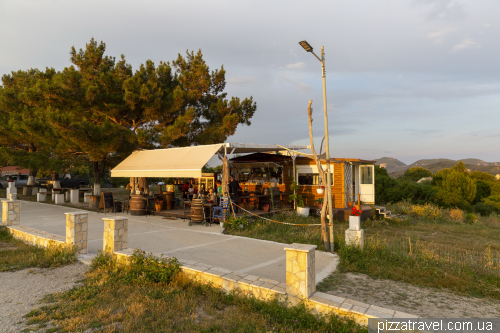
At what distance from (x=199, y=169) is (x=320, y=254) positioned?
16.2 feet

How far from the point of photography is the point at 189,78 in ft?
59.9

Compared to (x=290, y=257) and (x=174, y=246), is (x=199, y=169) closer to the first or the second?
(x=174, y=246)

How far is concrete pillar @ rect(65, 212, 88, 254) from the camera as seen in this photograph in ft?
23.2

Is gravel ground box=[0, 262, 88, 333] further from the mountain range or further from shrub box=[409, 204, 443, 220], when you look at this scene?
the mountain range

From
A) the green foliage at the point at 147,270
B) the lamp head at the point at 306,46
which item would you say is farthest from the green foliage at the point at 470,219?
the green foliage at the point at 147,270

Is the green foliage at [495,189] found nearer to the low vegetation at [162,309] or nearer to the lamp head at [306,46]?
the lamp head at [306,46]

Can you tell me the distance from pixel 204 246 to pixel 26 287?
3695 millimetres

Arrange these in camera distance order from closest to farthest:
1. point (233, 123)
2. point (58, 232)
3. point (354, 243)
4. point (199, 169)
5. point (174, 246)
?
point (354, 243), point (174, 246), point (58, 232), point (199, 169), point (233, 123)

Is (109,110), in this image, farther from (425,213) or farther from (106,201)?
(425,213)

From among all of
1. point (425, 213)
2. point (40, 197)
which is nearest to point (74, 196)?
point (40, 197)

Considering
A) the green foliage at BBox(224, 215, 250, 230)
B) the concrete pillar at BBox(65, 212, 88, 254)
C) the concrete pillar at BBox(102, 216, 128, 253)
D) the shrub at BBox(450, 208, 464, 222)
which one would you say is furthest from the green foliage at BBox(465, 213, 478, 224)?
the concrete pillar at BBox(65, 212, 88, 254)

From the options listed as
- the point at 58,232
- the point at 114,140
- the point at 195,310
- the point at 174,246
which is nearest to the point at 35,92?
the point at 114,140

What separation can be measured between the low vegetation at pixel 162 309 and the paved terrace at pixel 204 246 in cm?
120

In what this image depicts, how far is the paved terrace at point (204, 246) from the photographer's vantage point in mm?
6270
